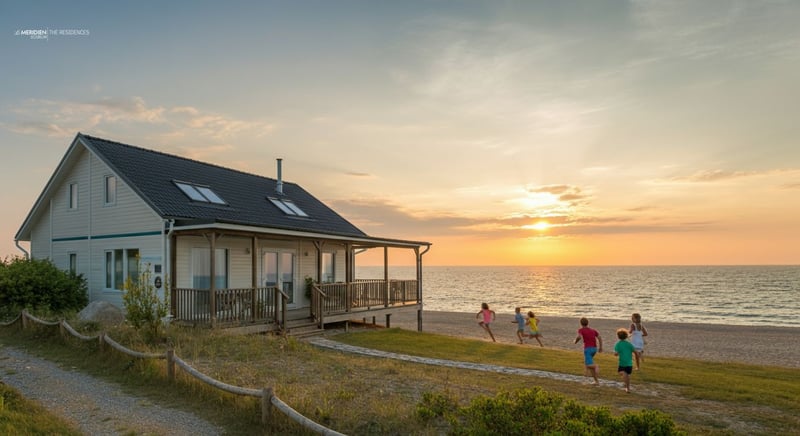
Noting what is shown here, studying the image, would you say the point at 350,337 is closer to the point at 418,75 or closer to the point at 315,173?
the point at 418,75

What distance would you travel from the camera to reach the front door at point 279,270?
18891mm

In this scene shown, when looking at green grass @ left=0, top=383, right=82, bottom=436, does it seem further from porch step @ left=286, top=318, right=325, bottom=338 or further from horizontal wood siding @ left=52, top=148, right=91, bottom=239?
horizontal wood siding @ left=52, top=148, right=91, bottom=239

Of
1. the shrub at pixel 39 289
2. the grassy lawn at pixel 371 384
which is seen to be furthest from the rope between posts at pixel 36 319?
the shrub at pixel 39 289

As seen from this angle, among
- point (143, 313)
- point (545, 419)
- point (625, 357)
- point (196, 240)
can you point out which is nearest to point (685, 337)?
point (625, 357)

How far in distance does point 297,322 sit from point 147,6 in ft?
36.7

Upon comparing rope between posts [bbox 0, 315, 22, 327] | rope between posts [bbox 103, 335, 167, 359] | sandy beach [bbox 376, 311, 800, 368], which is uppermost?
rope between posts [bbox 103, 335, 167, 359]

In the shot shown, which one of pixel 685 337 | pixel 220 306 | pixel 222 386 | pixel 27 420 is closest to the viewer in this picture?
pixel 27 420

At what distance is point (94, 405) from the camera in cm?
791

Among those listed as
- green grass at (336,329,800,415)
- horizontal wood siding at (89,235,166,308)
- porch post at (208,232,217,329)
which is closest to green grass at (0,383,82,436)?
porch post at (208,232,217,329)

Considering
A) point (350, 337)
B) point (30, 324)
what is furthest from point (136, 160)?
point (350, 337)

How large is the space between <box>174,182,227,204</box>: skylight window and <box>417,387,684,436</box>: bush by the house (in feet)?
47.0

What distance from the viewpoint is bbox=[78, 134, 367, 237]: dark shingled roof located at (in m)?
16.2

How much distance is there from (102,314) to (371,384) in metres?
10.4

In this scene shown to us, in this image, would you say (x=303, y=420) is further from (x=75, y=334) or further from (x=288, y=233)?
(x=288, y=233)
